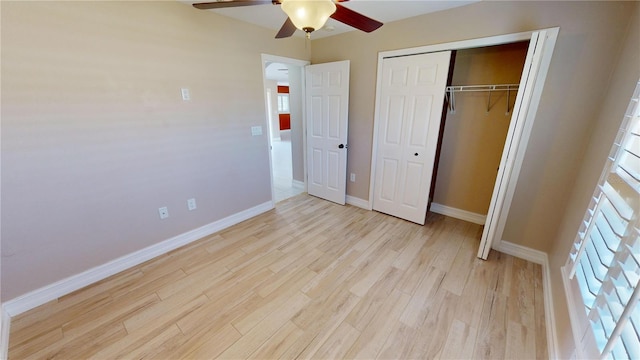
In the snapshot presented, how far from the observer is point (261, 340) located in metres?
1.51

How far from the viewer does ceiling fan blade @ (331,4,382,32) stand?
4.36 ft

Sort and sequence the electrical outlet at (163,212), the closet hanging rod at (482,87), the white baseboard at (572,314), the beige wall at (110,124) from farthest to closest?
the closet hanging rod at (482,87), the electrical outlet at (163,212), the beige wall at (110,124), the white baseboard at (572,314)

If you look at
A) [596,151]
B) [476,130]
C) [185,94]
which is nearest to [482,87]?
[476,130]

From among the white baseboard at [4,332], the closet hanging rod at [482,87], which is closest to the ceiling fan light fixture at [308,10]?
the closet hanging rod at [482,87]

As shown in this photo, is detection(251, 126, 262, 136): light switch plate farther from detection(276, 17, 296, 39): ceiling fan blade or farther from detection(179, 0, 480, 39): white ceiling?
detection(276, 17, 296, 39): ceiling fan blade

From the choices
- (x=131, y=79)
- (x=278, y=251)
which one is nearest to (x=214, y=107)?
(x=131, y=79)

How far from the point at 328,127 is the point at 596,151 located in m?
2.54

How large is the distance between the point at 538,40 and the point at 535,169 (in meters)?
1.08

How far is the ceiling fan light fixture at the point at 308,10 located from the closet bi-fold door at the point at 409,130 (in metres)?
1.71

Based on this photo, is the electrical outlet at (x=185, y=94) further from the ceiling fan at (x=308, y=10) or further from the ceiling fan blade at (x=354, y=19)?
the ceiling fan blade at (x=354, y=19)

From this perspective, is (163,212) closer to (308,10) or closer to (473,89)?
(308,10)

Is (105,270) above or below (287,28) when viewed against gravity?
below

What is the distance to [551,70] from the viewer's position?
193 cm

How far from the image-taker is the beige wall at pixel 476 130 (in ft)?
8.23
